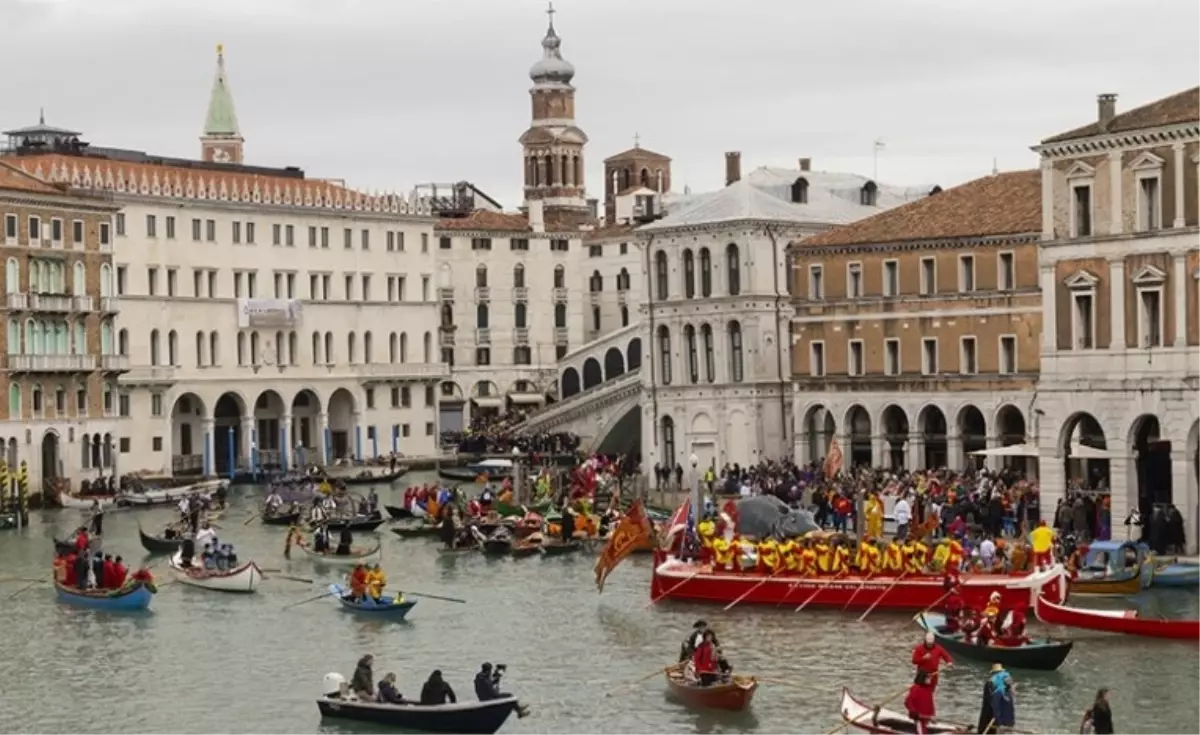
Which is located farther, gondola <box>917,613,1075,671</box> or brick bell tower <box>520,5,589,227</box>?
brick bell tower <box>520,5,589,227</box>

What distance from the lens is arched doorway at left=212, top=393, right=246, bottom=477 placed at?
87438mm

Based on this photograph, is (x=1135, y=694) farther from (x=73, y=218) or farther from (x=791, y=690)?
(x=73, y=218)

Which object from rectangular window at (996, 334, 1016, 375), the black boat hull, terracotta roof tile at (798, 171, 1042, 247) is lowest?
the black boat hull

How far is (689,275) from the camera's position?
72500mm

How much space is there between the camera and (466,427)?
101 m

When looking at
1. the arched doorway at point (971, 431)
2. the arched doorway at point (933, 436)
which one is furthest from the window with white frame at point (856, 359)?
the arched doorway at point (971, 431)

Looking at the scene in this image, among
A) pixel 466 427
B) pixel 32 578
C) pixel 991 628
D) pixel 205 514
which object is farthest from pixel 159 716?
pixel 466 427

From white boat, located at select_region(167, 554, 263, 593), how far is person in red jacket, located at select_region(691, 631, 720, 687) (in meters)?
15.8

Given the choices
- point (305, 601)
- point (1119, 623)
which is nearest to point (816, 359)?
point (305, 601)

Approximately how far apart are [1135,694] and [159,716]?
13000 millimetres

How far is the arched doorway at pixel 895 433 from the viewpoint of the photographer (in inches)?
2559

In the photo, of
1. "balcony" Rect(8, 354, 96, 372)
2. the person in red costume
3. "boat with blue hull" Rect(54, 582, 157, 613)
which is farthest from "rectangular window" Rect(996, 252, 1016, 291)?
the person in red costume

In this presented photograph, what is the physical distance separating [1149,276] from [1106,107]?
4.00 meters

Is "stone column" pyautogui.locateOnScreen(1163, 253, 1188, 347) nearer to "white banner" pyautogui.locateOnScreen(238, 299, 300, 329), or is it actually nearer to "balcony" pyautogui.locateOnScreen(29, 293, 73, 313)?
"balcony" pyautogui.locateOnScreen(29, 293, 73, 313)
